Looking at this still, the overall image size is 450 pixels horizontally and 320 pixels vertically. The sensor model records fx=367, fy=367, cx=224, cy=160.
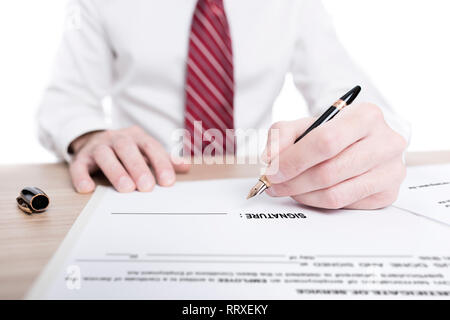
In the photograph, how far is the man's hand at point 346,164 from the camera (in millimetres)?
404

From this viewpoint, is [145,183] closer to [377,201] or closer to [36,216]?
[36,216]

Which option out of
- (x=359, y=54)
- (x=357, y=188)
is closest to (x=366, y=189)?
(x=357, y=188)

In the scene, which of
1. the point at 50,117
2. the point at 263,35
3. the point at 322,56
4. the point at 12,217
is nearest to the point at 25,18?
the point at 50,117

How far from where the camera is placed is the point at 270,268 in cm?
31

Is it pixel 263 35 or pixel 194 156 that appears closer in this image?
pixel 194 156

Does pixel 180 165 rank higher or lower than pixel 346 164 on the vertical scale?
lower

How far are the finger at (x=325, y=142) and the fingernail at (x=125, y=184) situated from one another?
22 cm

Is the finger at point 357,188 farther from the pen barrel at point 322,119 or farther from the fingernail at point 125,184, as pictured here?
the fingernail at point 125,184

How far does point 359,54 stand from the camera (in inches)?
68.5

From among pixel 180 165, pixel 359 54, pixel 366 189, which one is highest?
pixel 366 189

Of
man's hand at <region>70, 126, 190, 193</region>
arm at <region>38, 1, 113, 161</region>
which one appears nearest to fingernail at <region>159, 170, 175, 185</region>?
man's hand at <region>70, 126, 190, 193</region>

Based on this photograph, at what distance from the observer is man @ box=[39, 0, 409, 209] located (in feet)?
2.43

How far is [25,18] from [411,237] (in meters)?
1.81
